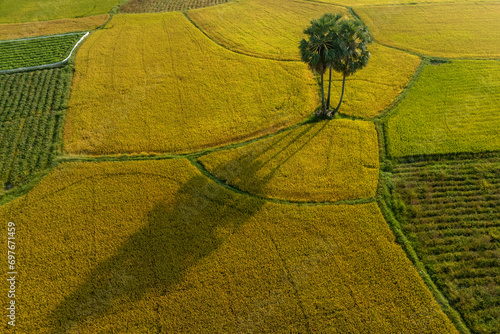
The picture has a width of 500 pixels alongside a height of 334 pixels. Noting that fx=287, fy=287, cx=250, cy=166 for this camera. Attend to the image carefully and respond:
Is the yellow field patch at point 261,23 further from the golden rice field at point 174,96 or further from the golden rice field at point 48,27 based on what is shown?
the golden rice field at point 48,27

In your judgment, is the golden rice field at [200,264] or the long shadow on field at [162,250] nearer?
the golden rice field at [200,264]

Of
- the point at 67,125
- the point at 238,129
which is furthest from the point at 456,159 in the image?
the point at 67,125

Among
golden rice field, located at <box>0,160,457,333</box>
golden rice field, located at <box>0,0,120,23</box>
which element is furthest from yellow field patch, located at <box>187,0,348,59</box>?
golden rice field, located at <box>0,160,457,333</box>

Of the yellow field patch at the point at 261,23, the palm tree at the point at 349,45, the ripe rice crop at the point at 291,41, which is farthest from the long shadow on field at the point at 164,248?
the yellow field patch at the point at 261,23

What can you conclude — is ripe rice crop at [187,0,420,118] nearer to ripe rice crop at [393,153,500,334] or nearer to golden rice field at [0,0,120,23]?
ripe rice crop at [393,153,500,334]

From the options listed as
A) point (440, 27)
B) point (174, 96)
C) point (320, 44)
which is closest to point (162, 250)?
point (174, 96)

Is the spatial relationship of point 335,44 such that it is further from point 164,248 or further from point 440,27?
point 440,27

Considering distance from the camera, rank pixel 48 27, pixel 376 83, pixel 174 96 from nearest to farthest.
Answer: pixel 174 96
pixel 376 83
pixel 48 27
